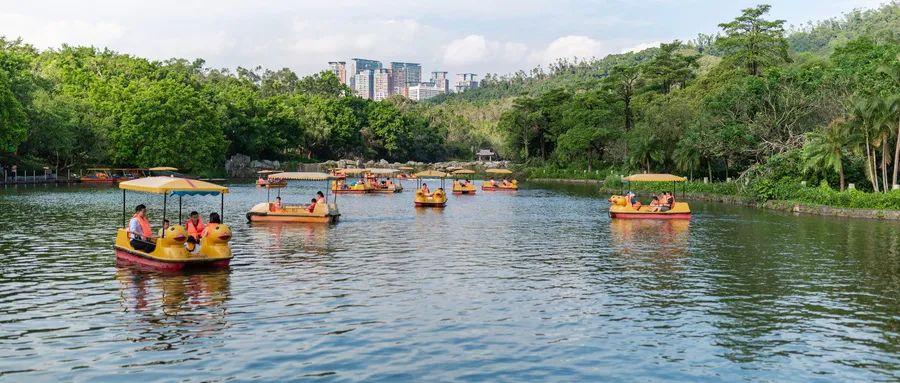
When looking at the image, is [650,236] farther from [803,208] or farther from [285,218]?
[803,208]

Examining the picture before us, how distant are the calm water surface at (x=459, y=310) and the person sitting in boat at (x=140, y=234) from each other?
885mm

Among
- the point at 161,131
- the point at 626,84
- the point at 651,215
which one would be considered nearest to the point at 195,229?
the point at 651,215

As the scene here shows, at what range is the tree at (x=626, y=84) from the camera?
4727 inches

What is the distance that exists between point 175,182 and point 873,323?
73.9 ft

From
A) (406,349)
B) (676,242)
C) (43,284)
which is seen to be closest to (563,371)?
(406,349)

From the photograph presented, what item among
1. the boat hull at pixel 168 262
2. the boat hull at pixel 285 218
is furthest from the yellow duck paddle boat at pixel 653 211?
the boat hull at pixel 168 262

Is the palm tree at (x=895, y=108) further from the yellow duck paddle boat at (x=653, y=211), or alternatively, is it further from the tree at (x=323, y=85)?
the tree at (x=323, y=85)

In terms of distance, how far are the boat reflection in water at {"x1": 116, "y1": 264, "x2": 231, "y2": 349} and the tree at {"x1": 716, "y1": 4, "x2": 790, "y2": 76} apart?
279 feet

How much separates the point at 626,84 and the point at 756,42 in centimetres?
2921

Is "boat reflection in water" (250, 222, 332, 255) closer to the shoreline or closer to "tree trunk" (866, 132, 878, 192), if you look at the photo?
the shoreline

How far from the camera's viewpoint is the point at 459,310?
19734 millimetres

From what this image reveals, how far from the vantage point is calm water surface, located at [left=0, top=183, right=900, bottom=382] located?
14648 mm

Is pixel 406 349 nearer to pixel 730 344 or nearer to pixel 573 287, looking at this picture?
pixel 730 344

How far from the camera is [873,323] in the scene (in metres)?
18.6
